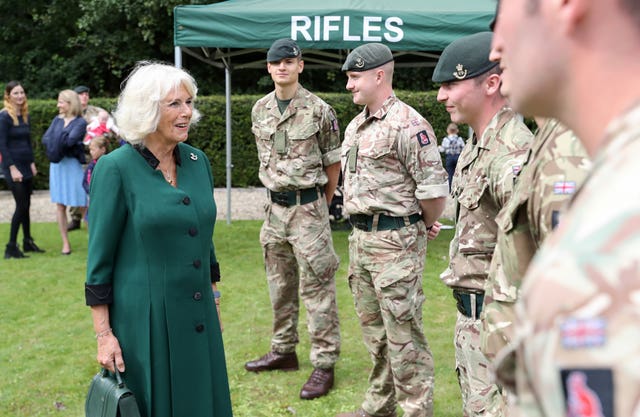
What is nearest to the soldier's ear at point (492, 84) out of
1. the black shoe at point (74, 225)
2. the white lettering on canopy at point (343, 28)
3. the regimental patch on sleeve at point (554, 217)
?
the regimental patch on sleeve at point (554, 217)

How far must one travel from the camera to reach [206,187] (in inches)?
125

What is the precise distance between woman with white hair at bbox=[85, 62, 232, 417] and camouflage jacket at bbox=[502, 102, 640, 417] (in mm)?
2317

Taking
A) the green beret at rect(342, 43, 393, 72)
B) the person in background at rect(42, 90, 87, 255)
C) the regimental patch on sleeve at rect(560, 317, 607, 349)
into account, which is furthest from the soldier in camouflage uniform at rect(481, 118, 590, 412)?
the person in background at rect(42, 90, 87, 255)

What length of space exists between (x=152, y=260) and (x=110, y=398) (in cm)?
54

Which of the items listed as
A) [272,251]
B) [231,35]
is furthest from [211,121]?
[272,251]

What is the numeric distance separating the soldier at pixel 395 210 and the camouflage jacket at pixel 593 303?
3141 mm

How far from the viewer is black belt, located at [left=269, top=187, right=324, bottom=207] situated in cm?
497

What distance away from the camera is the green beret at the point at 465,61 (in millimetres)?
3055

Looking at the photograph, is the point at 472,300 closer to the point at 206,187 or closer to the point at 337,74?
the point at 206,187

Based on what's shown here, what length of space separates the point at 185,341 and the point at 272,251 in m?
2.12

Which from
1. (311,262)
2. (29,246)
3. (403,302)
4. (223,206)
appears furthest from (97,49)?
(403,302)

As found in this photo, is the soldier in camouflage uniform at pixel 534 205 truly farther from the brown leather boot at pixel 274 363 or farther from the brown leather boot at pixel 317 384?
the brown leather boot at pixel 274 363

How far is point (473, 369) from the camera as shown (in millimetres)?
3045

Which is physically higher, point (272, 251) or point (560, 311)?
point (560, 311)
